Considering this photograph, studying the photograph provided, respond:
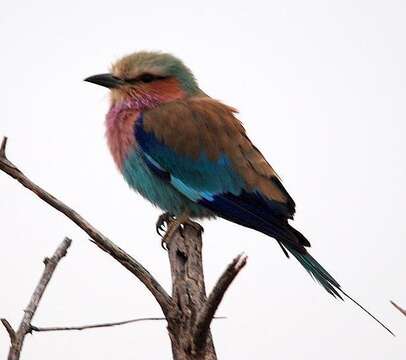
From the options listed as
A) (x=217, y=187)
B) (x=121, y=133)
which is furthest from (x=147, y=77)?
(x=217, y=187)

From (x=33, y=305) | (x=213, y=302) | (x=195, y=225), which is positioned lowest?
(x=213, y=302)

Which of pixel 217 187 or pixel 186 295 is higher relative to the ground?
pixel 217 187

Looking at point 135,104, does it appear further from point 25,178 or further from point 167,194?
point 25,178

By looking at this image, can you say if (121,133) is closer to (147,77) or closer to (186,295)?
(147,77)

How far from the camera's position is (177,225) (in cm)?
498

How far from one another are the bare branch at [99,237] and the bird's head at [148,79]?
2390 mm

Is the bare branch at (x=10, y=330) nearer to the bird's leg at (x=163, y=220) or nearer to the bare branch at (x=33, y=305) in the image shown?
the bare branch at (x=33, y=305)

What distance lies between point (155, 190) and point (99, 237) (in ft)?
6.41

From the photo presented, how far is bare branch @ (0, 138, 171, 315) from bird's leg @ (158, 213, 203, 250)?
38.3 inches

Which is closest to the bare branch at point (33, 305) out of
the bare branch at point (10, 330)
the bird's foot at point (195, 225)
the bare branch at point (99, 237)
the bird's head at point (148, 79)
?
the bare branch at point (10, 330)

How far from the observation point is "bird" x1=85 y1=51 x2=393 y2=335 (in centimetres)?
527

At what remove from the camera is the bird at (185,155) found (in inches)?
207

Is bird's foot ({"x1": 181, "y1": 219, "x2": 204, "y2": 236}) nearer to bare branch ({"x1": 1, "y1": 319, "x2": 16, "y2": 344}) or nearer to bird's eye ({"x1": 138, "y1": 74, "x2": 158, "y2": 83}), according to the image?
bird's eye ({"x1": 138, "y1": 74, "x2": 158, "y2": 83})

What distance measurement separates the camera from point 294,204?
5.36 m
